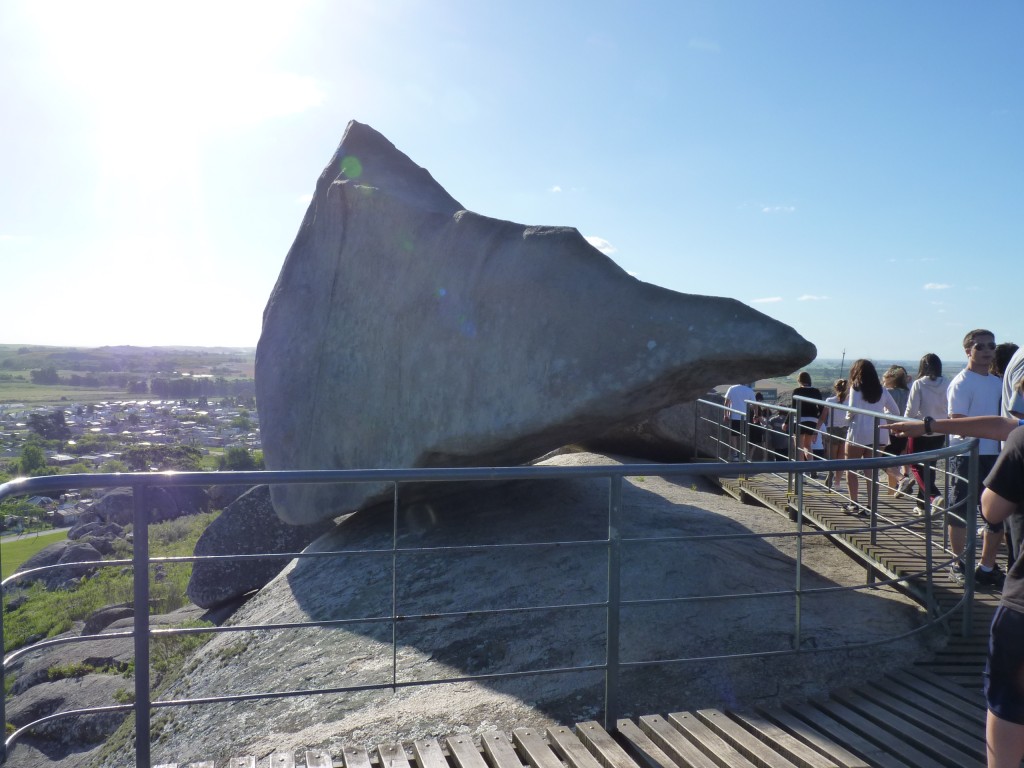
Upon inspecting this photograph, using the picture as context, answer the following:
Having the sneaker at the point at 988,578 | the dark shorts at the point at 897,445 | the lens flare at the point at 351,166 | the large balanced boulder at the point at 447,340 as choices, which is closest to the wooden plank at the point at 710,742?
the large balanced boulder at the point at 447,340

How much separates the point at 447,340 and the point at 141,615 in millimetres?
4406

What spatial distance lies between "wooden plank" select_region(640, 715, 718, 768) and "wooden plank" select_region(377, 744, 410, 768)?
1092 millimetres

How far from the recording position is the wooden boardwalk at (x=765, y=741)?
3.37 m

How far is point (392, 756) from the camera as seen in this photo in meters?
3.41

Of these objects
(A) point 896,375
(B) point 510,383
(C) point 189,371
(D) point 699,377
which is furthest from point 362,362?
(C) point 189,371

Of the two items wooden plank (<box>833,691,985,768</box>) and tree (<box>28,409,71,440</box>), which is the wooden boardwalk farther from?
tree (<box>28,409,71,440</box>)

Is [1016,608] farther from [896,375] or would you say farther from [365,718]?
[896,375]

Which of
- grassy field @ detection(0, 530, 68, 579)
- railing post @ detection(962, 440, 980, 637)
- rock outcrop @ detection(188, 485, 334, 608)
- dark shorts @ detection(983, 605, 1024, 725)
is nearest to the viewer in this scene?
dark shorts @ detection(983, 605, 1024, 725)

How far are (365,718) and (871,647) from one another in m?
2.99

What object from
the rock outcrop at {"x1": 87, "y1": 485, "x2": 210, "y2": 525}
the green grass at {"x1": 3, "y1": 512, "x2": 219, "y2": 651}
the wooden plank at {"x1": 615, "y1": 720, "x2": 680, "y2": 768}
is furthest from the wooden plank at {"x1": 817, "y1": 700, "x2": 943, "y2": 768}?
the rock outcrop at {"x1": 87, "y1": 485, "x2": 210, "y2": 525}

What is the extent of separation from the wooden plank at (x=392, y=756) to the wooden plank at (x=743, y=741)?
4.12 ft

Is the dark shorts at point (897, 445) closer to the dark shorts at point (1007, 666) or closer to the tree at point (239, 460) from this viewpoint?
the dark shorts at point (1007, 666)

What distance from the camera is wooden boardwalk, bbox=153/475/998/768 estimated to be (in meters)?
3.37

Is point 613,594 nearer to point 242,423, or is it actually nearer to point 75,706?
point 75,706
